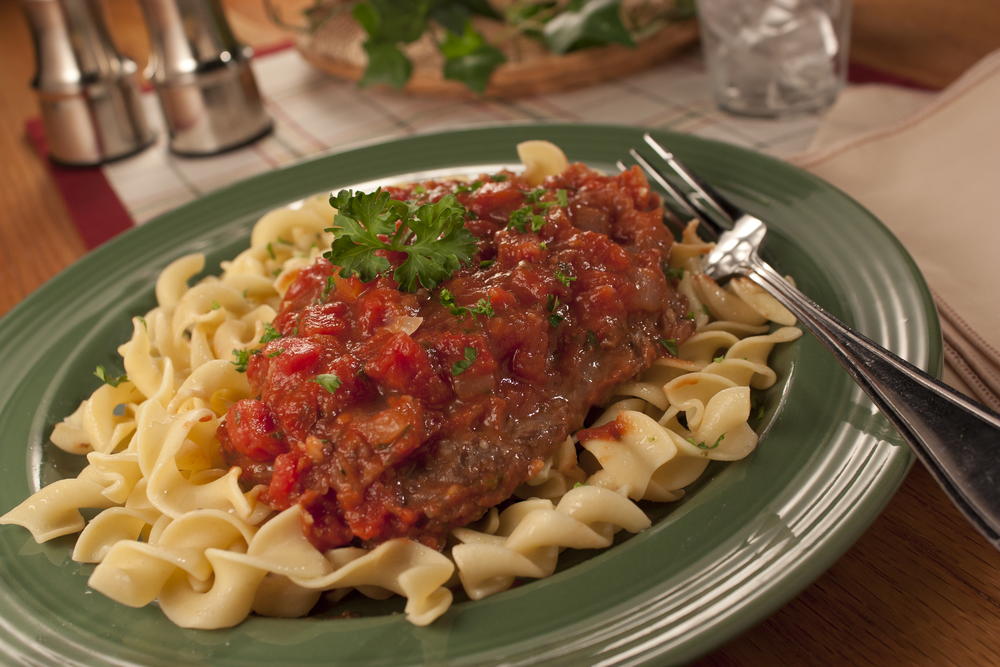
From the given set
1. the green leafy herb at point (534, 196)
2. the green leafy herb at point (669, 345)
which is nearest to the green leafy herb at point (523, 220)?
the green leafy herb at point (534, 196)

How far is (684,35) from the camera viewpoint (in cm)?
709

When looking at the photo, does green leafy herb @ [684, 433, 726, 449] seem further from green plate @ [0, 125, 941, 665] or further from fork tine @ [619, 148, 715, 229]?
fork tine @ [619, 148, 715, 229]

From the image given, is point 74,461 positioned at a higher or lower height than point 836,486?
lower

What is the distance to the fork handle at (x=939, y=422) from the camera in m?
2.72

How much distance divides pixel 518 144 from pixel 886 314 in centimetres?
238

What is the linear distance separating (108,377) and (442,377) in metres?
1.88

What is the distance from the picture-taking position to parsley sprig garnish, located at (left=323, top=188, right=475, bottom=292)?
146 inches

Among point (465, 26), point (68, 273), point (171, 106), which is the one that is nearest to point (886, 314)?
point (68, 273)

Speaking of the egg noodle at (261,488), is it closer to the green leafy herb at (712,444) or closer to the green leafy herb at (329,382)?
the green leafy herb at (712,444)

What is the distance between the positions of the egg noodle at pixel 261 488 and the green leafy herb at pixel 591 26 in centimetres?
258

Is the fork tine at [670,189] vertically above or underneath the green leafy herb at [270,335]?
underneath

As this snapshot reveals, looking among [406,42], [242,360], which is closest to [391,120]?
[406,42]

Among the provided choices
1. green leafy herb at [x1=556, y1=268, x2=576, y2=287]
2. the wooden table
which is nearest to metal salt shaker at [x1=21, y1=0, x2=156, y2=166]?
green leafy herb at [x1=556, y1=268, x2=576, y2=287]

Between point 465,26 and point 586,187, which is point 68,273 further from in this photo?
point 465,26
